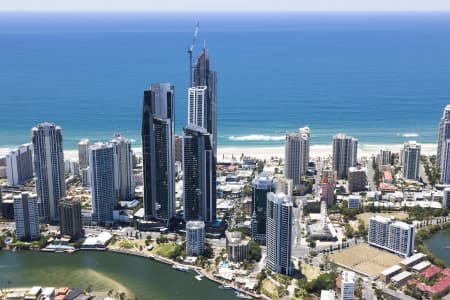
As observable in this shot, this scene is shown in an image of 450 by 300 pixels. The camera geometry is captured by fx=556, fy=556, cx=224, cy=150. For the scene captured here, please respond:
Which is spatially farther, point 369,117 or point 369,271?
point 369,117

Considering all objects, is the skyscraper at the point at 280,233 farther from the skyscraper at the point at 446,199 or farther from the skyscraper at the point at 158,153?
the skyscraper at the point at 446,199

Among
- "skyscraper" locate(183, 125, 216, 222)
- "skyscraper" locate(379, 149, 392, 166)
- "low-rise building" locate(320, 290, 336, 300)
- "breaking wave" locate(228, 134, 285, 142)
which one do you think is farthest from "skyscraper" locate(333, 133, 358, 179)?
"low-rise building" locate(320, 290, 336, 300)

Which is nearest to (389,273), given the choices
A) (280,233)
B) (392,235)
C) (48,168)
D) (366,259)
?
(366,259)

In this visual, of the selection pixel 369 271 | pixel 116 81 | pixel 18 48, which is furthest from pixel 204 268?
pixel 18 48

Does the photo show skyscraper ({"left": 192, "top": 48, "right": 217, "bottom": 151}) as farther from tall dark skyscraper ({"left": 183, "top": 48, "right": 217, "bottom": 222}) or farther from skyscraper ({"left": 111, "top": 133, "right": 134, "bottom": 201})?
skyscraper ({"left": 111, "top": 133, "right": 134, "bottom": 201})

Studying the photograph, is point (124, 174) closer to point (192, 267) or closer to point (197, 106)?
point (197, 106)

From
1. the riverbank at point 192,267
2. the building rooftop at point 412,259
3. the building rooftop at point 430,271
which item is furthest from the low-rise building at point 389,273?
the riverbank at point 192,267

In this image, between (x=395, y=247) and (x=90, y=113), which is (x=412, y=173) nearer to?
(x=395, y=247)
